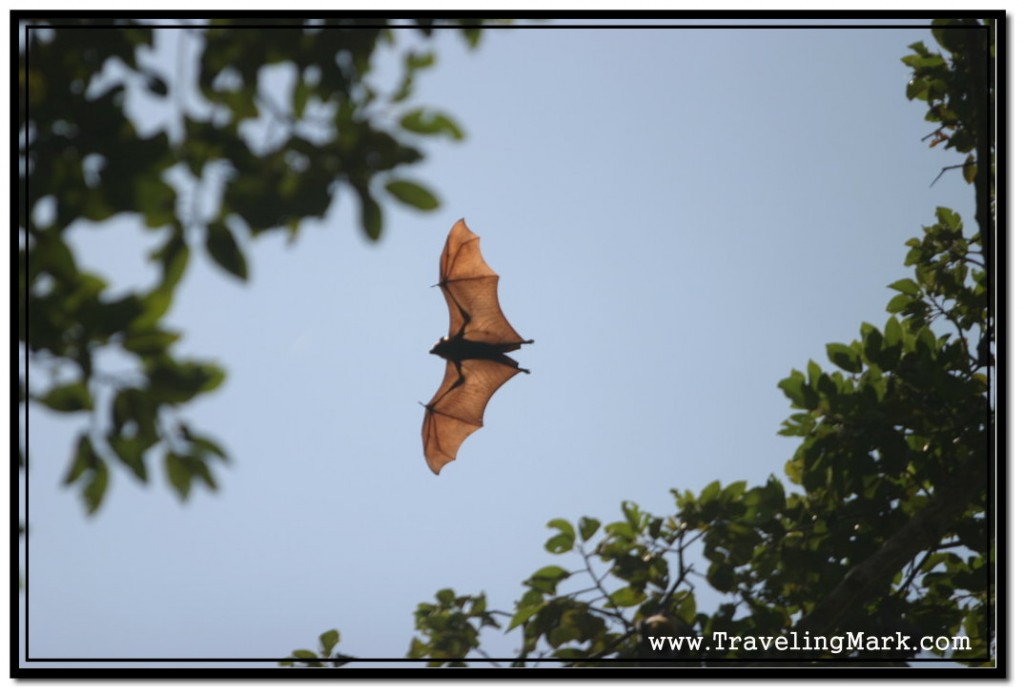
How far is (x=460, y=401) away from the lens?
714cm

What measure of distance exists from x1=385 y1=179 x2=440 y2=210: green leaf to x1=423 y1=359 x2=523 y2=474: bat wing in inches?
172

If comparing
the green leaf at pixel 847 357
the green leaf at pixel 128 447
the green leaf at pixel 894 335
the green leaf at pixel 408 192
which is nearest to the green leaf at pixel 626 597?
the green leaf at pixel 847 357

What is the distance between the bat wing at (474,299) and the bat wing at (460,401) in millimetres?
225

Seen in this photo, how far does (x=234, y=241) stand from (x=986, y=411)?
181 inches

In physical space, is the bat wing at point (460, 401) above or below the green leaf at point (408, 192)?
above

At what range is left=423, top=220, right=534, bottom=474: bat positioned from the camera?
6961 millimetres

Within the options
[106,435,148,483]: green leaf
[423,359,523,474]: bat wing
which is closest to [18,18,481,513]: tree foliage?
[106,435,148,483]: green leaf

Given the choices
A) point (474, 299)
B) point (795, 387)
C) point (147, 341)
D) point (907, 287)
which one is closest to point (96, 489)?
point (147, 341)

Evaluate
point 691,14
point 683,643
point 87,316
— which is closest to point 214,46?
point 87,316

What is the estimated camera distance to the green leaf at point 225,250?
2.45 meters

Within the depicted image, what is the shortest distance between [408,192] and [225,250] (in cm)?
58

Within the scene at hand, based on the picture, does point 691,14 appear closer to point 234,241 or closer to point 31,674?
point 234,241

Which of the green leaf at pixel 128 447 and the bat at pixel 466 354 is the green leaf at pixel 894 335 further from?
the green leaf at pixel 128 447

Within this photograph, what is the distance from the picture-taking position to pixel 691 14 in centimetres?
496
